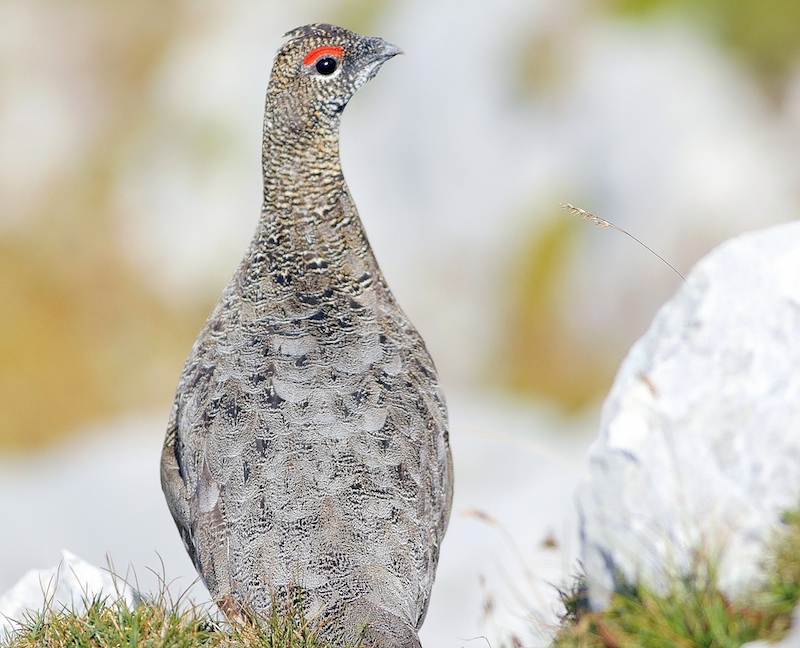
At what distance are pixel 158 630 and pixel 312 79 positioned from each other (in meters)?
3.64

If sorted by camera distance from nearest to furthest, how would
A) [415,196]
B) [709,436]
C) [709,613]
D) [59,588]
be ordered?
[709,613] → [709,436] → [59,588] → [415,196]

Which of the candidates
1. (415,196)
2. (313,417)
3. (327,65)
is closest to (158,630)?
(313,417)

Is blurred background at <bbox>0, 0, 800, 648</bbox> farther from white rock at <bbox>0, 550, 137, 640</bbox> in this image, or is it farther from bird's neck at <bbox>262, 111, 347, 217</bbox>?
white rock at <bbox>0, 550, 137, 640</bbox>

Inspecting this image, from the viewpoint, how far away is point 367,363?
6.17 metres

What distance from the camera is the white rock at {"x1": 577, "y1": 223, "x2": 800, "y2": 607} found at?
12.1ft

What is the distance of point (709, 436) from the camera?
3945 mm

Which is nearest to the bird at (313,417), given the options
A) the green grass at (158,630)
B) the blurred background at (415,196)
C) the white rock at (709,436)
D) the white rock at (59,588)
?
the green grass at (158,630)

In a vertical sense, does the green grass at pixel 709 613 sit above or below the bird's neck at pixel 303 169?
below

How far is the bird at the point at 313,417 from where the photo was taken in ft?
17.4

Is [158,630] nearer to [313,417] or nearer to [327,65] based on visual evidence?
[313,417]

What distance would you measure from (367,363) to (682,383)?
7.95 feet

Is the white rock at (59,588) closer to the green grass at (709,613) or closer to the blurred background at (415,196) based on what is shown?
the green grass at (709,613)

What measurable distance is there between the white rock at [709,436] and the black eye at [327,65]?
10.9 ft

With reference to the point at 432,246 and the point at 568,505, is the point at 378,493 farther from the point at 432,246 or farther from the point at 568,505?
the point at 432,246
